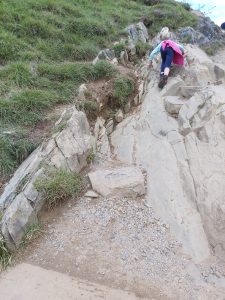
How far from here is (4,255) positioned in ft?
17.2

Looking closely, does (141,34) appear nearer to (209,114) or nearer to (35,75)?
(35,75)

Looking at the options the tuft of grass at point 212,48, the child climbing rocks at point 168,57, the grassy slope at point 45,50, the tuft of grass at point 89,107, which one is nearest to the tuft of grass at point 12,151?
the grassy slope at point 45,50

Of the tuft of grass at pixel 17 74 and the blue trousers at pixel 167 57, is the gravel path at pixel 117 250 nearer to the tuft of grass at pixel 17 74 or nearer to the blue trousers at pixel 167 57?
the tuft of grass at pixel 17 74

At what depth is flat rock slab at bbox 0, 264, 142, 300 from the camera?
4676mm

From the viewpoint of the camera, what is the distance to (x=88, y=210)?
5.82 meters

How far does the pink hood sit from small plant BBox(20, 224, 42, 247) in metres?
5.02

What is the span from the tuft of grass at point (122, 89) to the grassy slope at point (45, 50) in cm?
56

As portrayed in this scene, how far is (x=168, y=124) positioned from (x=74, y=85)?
2.52 m

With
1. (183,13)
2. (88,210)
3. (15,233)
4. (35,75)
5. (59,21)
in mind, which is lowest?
(15,233)

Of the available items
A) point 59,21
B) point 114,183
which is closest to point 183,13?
point 59,21

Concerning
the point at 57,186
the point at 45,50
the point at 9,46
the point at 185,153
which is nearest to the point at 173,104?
the point at 185,153

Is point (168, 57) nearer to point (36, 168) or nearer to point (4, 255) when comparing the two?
point (36, 168)

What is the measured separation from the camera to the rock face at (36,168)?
5.42m

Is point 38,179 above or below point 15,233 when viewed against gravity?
above
